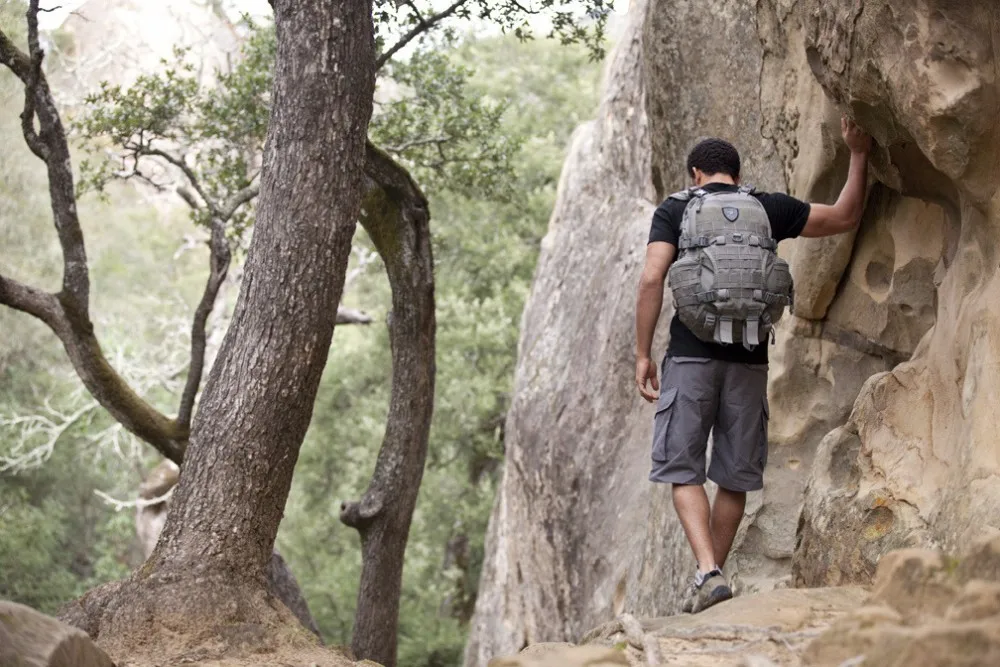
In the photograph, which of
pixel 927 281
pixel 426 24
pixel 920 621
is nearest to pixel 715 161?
pixel 927 281

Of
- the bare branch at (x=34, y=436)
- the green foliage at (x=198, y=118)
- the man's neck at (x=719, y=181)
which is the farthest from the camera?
the bare branch at (x=34, y=436)

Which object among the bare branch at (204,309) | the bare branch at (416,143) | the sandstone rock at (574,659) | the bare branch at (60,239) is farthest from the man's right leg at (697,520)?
the bare branch at (416,143)

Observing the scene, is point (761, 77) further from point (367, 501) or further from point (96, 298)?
point (96, 298)

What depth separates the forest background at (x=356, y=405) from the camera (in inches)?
769

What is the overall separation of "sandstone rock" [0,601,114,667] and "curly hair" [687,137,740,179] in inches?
138

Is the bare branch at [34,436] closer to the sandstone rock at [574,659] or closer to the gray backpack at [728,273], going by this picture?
the gray backpack at [728,273]

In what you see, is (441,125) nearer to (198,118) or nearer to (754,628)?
(198,118)

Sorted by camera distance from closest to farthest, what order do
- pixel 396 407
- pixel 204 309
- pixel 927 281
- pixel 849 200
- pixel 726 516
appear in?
1. pixel 726 516
2. pixel 849 200
3. pixel 927 281
4. pixel 396 407
5. pixel 204 309

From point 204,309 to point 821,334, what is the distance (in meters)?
5.45

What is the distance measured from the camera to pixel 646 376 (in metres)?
5.82

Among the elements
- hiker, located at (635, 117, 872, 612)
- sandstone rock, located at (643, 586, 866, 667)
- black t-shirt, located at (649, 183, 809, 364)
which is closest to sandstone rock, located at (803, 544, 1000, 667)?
sandstone rock, located at (643, 586, 866, 667)

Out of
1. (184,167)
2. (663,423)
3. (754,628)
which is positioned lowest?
(754,628)

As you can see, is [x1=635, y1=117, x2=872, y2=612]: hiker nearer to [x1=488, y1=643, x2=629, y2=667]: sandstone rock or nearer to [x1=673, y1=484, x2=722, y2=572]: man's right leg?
[x1=673, y1=484, x2=722, y2=572]: man's right leg

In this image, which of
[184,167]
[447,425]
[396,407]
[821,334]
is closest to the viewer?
[821,334]
